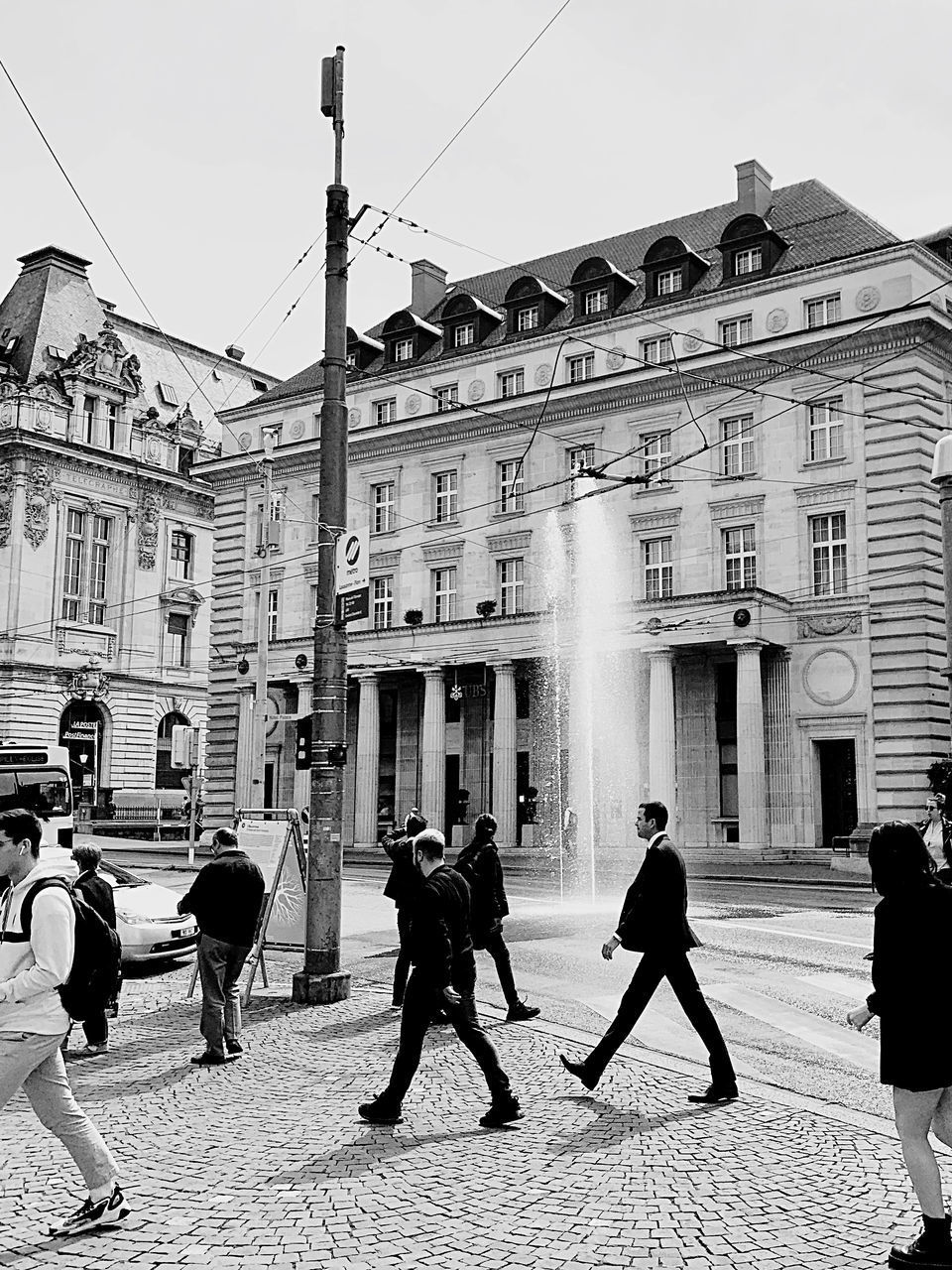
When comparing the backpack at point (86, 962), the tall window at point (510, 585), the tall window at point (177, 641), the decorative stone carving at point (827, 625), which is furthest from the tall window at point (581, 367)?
the tall window at point (177, 641)

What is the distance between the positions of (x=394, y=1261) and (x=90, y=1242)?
1.46 meters

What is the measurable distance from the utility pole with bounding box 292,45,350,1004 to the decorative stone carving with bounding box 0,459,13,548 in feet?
187

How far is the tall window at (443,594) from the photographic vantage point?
152ft

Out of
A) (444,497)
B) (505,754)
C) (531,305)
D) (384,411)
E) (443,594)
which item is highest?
(531,305)

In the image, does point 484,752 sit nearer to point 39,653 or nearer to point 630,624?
point 630,624

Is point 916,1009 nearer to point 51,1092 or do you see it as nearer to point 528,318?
point 51,1092

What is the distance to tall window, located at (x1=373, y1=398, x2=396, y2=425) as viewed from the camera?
5000 cm

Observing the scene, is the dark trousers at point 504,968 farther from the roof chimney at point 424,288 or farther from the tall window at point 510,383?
the roof chimney at point 424,288

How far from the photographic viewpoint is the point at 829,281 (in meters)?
37.9

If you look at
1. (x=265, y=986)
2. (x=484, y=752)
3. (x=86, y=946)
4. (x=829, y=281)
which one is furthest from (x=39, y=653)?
(x=86, y=946)

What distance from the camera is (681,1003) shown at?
8234 mm

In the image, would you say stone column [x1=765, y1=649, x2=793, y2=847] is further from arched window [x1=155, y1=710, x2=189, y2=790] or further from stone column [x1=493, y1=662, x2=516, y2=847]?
arched window [x1=155, y1=710, x2=189, y2=790]

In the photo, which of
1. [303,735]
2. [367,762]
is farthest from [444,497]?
[303,735]

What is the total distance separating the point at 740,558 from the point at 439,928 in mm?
33151
